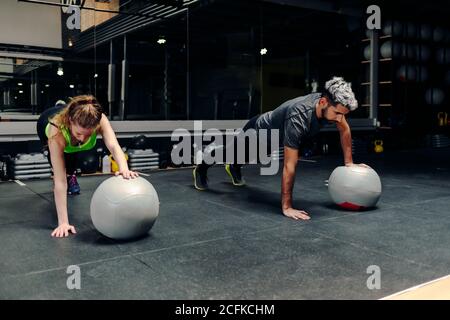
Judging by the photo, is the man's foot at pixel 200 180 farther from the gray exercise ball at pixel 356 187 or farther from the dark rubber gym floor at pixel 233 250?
the gray exercise ball at pixel 356 187

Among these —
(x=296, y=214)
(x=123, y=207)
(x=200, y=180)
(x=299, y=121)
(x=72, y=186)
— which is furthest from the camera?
(x=200, y=180)

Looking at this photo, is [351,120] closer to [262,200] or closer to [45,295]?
[262,200]

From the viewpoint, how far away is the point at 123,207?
8.47 feet

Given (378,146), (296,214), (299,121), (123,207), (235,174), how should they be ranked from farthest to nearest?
(378,146) → (235,174) → (296,214) → (299,121) → (123,207)

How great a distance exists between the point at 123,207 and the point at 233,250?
752mm


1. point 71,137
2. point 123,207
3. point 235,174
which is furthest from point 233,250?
point 235,174

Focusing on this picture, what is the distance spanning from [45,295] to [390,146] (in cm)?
905

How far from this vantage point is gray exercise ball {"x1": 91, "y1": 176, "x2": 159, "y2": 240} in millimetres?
2594

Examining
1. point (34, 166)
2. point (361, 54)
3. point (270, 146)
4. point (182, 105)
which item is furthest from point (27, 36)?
point (270, 146)

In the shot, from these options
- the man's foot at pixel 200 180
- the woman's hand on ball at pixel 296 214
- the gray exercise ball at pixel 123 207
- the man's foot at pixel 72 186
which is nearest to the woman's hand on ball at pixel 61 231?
the gray exercise ball at pixel 123 207

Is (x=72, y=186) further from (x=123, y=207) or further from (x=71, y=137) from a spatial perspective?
(x=123, y=207)

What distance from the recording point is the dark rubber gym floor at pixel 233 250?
6.52 ft

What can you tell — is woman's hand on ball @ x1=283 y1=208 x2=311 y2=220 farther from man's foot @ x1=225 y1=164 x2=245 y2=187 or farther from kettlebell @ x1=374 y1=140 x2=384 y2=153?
kettlebell @ x1=374 y1=140 x2=384 y2=153

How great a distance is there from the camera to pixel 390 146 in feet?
31.3
